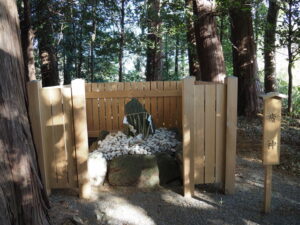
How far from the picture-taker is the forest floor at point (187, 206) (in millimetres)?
3146

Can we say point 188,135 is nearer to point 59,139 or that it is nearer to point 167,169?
point 167,169

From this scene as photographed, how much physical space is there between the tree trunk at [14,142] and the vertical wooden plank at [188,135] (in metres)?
1.98

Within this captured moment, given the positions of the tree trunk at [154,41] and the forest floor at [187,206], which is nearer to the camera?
the forest floor at [187,206]

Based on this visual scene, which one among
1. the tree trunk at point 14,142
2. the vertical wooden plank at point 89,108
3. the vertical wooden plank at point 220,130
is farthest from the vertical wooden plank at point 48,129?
the vertical wooden plank at point 89,108

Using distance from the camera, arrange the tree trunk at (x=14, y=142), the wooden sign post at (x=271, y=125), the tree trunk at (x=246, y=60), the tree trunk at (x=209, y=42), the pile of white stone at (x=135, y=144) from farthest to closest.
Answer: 1. the tree trunk at (x=246, y=60)
2. the tree trunk at (x=209, y=42)
3. the pile of white stone at (x=135, y=144)
4. the wooden sign post at (x=271, y=125)
5. the tree trunk at (x=14, y=142)

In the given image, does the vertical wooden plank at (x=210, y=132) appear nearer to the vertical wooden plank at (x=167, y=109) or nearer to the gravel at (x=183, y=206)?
the gravel at (x=183, y=206)

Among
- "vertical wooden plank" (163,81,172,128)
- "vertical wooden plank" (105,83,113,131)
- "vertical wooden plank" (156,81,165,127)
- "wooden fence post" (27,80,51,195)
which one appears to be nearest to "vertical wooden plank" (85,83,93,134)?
"vertical wooden plank" (105,83,113,131)

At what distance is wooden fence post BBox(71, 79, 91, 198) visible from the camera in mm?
3629

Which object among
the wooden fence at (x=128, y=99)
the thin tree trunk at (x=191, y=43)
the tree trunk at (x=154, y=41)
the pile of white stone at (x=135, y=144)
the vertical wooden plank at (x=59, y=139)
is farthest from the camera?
the tree trunk at (x=154, y=41)

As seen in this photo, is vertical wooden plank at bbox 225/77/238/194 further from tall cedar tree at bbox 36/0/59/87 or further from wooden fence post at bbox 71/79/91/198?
tall cedar tree at bbox 36/0/59/87

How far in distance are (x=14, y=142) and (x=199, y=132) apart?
2435 millimetres

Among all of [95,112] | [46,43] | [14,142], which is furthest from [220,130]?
[46,43]

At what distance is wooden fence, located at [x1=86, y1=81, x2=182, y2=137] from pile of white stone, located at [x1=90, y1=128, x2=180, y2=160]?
841 mm

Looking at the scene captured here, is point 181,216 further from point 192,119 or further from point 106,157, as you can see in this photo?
point 106,157
